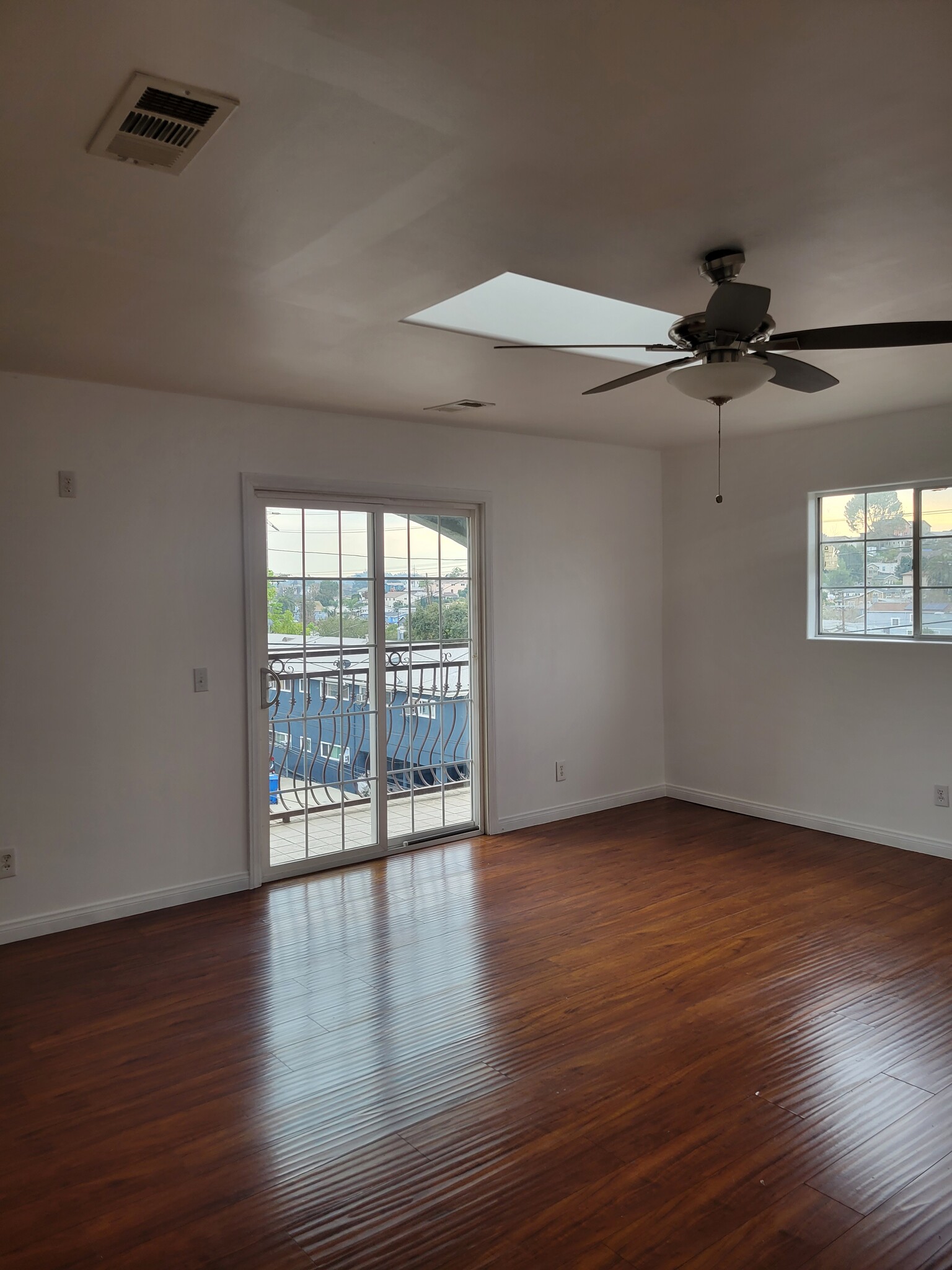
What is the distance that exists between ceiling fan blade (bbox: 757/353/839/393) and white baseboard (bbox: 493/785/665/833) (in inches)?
133

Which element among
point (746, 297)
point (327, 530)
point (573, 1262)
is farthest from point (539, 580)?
point (573, 1262)

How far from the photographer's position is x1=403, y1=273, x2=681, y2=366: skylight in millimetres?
3305

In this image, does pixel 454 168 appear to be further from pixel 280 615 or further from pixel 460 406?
pixel 280 615

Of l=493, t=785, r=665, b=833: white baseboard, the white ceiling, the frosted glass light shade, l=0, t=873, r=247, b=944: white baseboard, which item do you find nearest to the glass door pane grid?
l=493, t=785, r=665, b=833: white baseboard

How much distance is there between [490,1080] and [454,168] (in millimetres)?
2576

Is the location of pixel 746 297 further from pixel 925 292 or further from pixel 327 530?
pixel 327 530

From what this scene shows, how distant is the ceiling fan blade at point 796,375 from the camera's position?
2.71 metres

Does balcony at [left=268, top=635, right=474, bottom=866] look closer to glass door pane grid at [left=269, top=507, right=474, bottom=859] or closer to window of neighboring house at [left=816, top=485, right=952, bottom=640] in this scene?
glass door pane grid at [left=269, top=507, right=474, bottom=859]

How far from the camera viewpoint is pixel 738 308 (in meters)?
2.34

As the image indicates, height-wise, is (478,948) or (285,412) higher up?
(285,412)

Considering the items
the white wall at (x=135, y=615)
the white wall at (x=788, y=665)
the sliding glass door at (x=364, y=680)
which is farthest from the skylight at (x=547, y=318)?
the white wall at (x=788, y=665)

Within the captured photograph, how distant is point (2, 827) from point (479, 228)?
3200mm

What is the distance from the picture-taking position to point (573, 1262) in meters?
1.96

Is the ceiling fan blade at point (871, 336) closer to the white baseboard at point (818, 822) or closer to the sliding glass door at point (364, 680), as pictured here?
the sliding glass door at point (364, 680)
